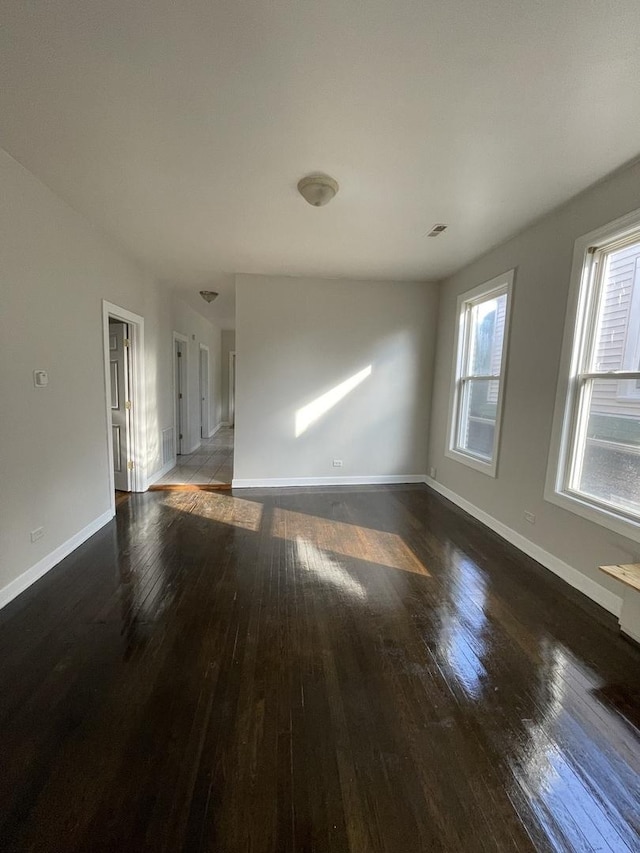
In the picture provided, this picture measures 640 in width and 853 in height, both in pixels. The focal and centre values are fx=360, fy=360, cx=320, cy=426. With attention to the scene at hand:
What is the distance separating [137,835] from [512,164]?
354 centimetres

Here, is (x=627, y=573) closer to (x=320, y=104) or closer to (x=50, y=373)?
(x=320, y=104)

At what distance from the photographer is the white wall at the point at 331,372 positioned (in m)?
4.66

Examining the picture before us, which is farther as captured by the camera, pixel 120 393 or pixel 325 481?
pixel 325 481

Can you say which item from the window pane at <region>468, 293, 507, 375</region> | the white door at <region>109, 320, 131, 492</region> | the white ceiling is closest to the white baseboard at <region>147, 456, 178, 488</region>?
the white door at <region>109, 320, 131, 492</region>

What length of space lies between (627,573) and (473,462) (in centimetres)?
199

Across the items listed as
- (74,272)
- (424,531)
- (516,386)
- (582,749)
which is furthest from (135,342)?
(582,749)

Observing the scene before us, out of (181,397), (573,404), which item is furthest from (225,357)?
(573,404)

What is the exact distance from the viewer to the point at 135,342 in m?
4.16

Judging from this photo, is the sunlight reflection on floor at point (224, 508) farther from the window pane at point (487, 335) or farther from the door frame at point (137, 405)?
the window pane at point (487, 335)

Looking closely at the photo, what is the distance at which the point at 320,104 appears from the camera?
177 centimetres

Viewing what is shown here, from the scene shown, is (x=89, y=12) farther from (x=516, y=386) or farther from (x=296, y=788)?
(x=516, y=386)

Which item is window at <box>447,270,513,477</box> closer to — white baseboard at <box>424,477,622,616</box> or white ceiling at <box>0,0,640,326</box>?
white baseboard at <box>424,477,622,616</box>

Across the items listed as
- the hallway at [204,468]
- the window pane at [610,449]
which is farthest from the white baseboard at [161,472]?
the window pane at [610,449]

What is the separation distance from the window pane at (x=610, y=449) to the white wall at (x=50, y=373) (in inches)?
153
